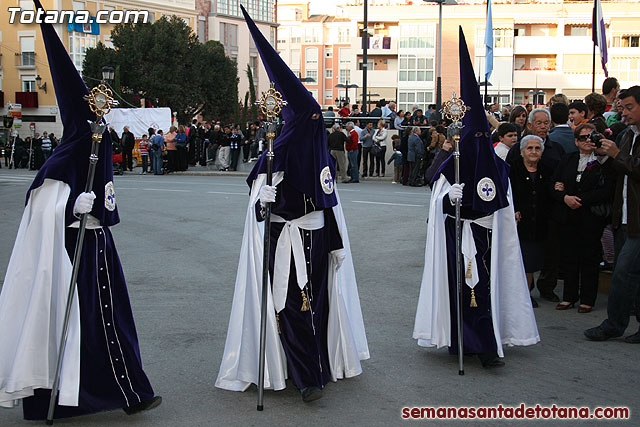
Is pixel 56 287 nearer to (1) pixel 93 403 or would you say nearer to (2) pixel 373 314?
(1) pixel 93 403

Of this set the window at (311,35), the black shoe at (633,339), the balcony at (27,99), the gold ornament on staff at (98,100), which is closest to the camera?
the gold ornament on staff at (98,100)

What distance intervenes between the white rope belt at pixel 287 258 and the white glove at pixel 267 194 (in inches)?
14.2

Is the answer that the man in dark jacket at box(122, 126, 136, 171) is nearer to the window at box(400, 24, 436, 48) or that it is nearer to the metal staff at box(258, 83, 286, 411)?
the metal staff at box(258, 83, 286, 411)

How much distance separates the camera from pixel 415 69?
71750 millimetres

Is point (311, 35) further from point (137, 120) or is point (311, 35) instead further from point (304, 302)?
point (304, 302)

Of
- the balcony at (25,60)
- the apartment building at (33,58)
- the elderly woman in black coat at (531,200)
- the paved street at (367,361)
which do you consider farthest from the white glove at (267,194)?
the balcony at (25,60)

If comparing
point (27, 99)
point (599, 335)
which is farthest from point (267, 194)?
point (27, 99)

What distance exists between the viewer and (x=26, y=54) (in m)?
62.4

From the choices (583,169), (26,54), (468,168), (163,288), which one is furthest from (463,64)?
(26,54)

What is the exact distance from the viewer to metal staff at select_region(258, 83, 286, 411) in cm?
527

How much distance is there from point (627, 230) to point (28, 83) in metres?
63.5

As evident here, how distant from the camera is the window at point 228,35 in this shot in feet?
265

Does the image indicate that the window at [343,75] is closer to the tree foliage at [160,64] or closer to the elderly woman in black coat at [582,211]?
the tree foliage at [160,64]

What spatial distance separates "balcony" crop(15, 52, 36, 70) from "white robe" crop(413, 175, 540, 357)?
61487 mm
